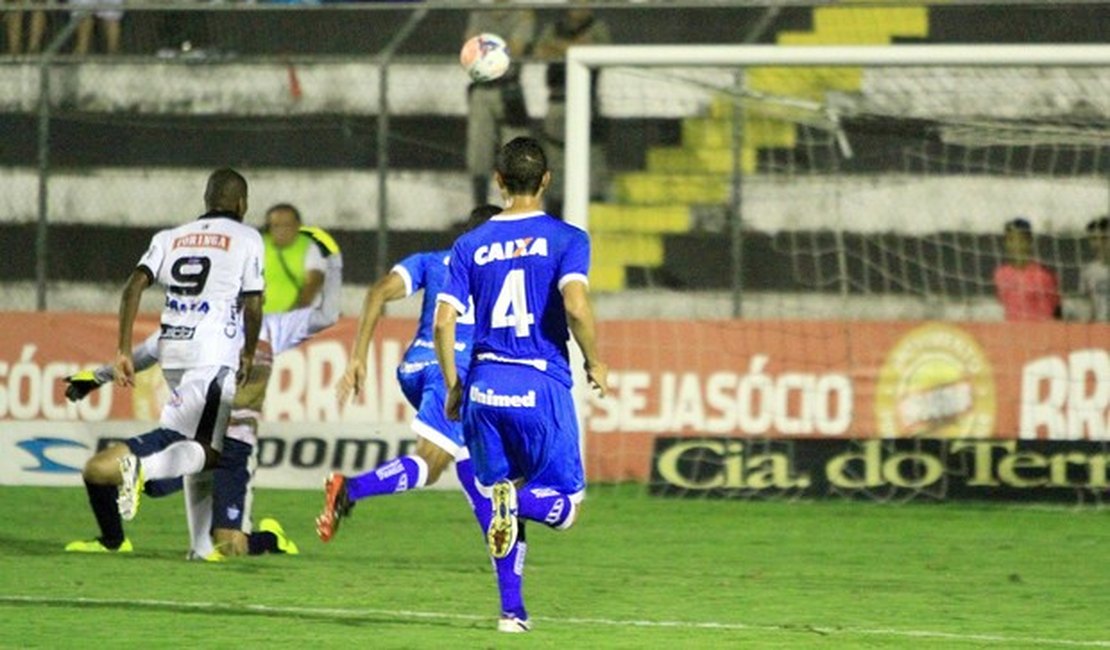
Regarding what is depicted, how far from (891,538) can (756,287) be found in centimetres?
451

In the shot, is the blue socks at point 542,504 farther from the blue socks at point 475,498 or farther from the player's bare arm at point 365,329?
the player's bare arm at point 365,329

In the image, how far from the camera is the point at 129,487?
11.3 metres

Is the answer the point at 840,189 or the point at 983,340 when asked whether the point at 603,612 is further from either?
the point at 840,189

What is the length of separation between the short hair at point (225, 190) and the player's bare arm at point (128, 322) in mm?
478

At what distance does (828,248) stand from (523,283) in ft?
29.8

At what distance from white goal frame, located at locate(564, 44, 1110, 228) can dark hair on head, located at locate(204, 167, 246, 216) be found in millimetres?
4271

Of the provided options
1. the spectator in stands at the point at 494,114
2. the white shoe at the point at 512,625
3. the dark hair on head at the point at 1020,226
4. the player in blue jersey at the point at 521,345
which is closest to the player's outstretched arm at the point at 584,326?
the player in blue jersey at the point at 521,345

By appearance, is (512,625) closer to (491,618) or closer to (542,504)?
(542,504)

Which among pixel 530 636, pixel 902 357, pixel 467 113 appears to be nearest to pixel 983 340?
pixel 902 357

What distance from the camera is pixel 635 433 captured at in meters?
16.5

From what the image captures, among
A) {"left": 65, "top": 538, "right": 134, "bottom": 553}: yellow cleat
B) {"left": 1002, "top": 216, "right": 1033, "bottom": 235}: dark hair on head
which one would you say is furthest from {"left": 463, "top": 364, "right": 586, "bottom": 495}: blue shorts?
{"left": 1002, "top": 216, "right": 1033, "bottom": 235}: dark hair on head

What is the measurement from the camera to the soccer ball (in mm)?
14609

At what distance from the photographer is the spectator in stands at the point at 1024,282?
1702 cm

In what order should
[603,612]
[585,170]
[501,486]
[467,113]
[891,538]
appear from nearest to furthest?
[501,486], [603,612], [891,538], [585,170], [467,113]
